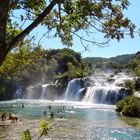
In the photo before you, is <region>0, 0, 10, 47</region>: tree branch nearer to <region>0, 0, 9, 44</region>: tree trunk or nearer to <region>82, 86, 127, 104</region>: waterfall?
<region>0, 0, 9, 44</region>: tree trunk

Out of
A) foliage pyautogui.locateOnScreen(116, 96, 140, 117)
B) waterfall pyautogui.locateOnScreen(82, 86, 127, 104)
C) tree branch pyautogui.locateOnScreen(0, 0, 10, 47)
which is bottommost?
foliage pyautogui.locateOnScreen(116, 96, 140, 117)

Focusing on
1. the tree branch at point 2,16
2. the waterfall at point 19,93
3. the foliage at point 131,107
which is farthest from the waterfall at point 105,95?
the tree branch at point 2,16

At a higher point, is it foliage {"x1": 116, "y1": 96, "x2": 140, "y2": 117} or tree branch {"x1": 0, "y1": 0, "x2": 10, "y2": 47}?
tree branch {"x1": 0, "y1": 0, "x2": 10, "y2": 47}

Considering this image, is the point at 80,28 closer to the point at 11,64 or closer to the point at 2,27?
the point at 2,27

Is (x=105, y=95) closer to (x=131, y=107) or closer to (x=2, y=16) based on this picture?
(x=131, y=107)

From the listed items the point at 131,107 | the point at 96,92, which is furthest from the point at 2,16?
the point at 96,92

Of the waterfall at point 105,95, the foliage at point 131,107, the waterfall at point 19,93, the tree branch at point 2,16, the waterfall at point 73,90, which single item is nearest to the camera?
the tree branch at point 2,16

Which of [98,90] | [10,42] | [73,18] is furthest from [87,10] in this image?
[98,90]

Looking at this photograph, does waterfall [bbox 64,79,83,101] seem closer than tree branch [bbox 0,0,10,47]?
No

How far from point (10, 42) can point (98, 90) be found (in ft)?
219

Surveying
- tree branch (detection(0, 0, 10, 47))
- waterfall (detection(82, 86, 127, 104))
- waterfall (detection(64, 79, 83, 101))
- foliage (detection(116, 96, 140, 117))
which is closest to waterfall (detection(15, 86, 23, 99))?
waterfall (detection(64, 79, 83, 101))

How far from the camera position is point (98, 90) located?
72562mm

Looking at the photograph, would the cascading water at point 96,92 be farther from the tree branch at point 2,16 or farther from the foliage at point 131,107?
the tree branch at point 2,16

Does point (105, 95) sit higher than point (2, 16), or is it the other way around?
point (2, 16)
